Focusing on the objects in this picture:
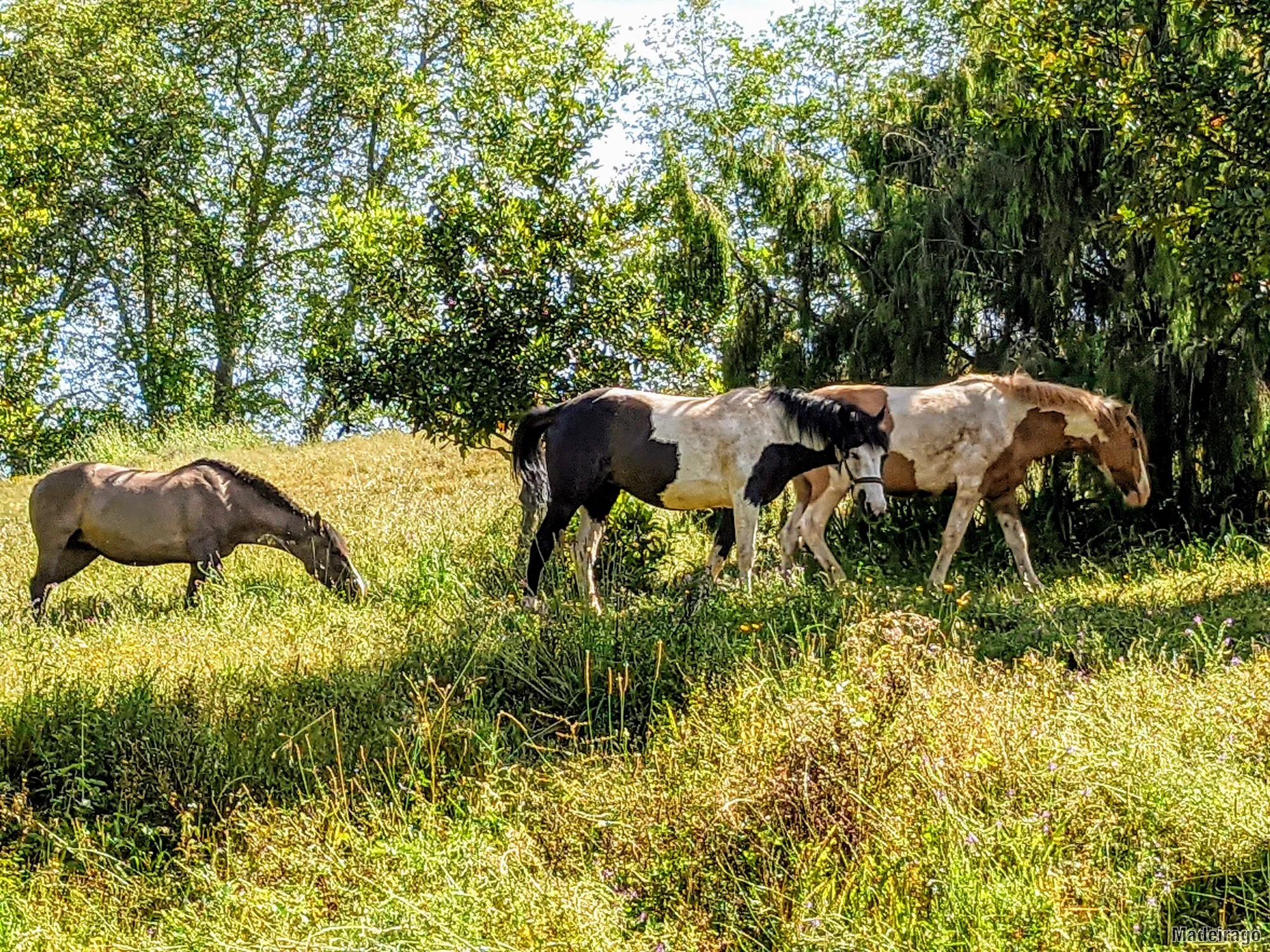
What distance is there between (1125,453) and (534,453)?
17.7ft

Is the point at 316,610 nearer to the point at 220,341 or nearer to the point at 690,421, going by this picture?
the point at 690,421

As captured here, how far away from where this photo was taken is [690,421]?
9.41 meters

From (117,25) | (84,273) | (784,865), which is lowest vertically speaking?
(784,865)

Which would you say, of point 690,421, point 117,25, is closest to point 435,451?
point 690,421

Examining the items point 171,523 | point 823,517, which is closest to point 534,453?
point 823,517

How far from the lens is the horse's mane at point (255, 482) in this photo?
1068 cm

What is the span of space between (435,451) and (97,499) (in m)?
8.73

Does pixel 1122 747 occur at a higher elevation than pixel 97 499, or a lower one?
lower

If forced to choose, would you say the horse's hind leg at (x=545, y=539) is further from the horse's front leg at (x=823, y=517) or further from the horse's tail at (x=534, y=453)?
the horse's front leg at (x=823, y=517)

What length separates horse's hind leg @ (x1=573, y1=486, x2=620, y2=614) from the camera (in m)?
9.55

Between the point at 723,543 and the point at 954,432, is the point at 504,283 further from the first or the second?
the point at 954,432

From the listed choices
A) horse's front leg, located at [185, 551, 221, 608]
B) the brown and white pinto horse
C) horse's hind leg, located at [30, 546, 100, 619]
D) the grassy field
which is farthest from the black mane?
→ horse's hind leg, located at [30, 546, 100, 619]

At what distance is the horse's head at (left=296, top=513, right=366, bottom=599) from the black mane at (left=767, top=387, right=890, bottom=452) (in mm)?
3966

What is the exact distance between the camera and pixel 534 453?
32.5 ft
